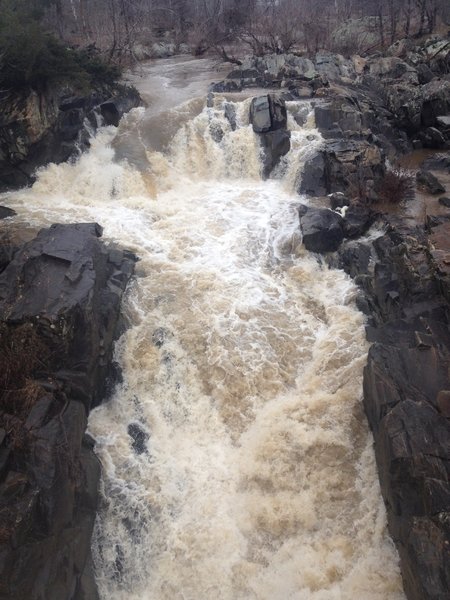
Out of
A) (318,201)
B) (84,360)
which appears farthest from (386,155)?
(84,360)

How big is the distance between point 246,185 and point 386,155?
5.47m

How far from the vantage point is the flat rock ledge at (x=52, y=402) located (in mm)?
6352

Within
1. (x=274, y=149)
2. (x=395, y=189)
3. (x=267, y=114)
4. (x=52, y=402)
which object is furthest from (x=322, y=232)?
(x=52, y=402)

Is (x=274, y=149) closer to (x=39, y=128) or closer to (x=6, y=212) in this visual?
(x=39, y=128)

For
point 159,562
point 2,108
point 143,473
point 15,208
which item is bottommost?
point 159,562

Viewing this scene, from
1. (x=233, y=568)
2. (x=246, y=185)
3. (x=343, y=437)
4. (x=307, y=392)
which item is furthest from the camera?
(x=246, y=185)

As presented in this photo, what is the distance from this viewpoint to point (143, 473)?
8219mm

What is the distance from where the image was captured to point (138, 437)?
8.76 meters

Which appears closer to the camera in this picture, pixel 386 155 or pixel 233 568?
pixel 233 568

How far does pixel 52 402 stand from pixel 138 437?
6.10 ft

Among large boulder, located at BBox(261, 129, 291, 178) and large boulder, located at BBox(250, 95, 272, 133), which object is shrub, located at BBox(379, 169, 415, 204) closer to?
large boulder, located at BBox(261, 129, 291, 178)

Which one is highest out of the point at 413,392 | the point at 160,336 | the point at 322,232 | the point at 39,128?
the point at 39,128

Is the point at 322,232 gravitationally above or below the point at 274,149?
below

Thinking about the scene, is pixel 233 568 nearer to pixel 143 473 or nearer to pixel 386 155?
pixel 143 473
